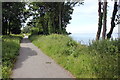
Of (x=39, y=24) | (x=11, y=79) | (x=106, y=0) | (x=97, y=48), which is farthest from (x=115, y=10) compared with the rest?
(x=39, y=24)

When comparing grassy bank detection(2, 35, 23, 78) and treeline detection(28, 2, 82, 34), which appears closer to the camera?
grassy bank detection(2, 35, 23, 78)

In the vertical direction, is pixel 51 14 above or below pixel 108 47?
above

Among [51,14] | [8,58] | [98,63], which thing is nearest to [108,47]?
[98,63]

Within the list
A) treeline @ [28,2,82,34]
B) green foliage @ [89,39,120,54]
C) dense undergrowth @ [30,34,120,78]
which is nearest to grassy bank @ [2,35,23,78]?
dense undergrowth @ [30,34,120,78]

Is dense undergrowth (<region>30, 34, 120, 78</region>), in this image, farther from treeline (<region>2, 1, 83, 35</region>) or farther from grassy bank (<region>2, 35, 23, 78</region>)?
treeline (<region>2, 1, 83, 35</region>)

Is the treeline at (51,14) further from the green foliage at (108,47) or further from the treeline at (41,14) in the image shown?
the green foliage at (108,47)

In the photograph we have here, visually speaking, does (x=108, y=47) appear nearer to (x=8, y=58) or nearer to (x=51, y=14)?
(x=8, y=58)

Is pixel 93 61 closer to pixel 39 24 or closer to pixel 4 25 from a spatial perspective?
pixel 4 25

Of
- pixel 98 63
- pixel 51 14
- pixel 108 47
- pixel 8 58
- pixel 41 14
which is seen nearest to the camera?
pixel 98 63

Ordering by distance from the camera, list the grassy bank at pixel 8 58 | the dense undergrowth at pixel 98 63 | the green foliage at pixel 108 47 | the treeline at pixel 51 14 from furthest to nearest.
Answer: the treeline at pixel 51 14, the green foliage at pixel 108 47, the grassy bank at pixel 8 58, the dense undergrowth at pixel 98 63

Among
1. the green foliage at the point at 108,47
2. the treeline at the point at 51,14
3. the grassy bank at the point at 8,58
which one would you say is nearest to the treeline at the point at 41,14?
the treeline at the point at 51,14

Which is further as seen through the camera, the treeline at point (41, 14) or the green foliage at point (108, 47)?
the treeline at point (41, 14)

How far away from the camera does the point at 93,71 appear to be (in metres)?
7.82

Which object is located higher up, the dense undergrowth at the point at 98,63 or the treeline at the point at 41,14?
the treeline at the point at 41,14
